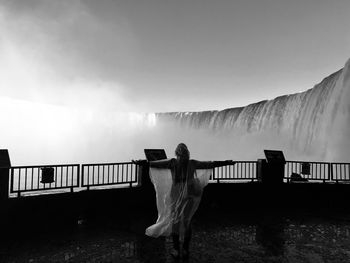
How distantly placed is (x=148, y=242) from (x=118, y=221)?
81.6 inches

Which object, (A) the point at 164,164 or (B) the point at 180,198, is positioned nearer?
(B) the point at 180,198

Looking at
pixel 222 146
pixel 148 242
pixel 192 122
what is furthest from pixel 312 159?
pixel 192 122

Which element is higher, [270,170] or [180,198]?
[180,198]

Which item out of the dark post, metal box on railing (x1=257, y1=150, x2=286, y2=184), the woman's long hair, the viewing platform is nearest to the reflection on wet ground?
the viewing platform

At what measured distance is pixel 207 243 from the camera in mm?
5777

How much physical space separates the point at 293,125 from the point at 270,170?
1471cm

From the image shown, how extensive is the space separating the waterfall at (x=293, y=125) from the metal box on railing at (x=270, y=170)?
9081mm

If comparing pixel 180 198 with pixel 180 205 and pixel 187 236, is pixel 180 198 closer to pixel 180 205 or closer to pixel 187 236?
pixel 180 205

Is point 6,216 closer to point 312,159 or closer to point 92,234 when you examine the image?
point 92,234

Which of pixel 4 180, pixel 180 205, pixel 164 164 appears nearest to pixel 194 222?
pixel 180 205

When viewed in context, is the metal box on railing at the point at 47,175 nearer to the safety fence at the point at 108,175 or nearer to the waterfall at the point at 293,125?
the safety fence at the point at 108,175

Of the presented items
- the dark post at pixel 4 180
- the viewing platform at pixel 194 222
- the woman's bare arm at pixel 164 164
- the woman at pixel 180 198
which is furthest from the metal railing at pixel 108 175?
the woman at pixel 180 198

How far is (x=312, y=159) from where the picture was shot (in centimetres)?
1995

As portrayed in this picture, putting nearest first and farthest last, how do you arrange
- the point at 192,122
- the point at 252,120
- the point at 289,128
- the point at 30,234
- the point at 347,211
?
the point at 30,234, the point at 347,211, the point at 289,128, the point at 252,120, the point at 192,122
